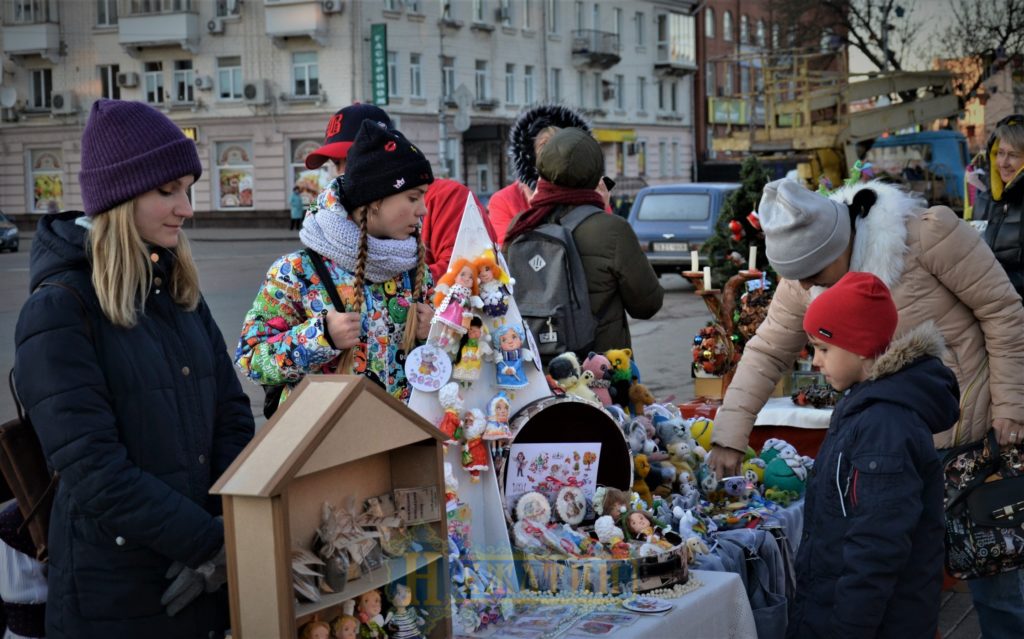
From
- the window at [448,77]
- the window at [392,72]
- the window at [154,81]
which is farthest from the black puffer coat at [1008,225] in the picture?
the window at [154,81]

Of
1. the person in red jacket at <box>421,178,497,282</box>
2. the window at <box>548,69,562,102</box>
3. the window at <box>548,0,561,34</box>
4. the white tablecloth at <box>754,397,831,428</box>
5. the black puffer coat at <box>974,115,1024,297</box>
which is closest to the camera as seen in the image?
the person in red jacket at <box>421,178,497,282</box>

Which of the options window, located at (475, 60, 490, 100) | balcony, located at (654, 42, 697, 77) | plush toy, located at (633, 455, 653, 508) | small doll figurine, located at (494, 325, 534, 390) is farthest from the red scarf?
balcony, located at (654, 42, 697, 77)

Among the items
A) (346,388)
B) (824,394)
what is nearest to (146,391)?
(346,388)

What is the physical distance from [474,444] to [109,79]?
1598 inches

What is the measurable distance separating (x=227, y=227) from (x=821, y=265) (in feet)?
123

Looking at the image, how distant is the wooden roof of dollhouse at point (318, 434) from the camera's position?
236 centimetres

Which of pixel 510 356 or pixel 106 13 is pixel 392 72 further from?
pixel 510 356

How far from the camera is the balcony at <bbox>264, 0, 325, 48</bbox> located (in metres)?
37.1

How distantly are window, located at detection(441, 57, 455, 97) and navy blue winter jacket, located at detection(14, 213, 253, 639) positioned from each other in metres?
38.1

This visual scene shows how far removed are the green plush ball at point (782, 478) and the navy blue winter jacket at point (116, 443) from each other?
2.47 metres

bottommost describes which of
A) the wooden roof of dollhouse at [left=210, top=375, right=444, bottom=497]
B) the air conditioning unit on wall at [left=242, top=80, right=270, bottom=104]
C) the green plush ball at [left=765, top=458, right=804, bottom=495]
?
the green plush ball at [left=765, top=458, right=804, bottom=495]

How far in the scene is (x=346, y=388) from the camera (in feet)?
8.23

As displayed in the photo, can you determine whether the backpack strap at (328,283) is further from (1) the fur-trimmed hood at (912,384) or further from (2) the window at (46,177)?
(2) the window at (46,177)

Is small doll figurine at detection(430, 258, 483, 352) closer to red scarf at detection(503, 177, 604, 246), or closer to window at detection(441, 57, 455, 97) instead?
red scarf at detection(503, 177, 604, 246)
